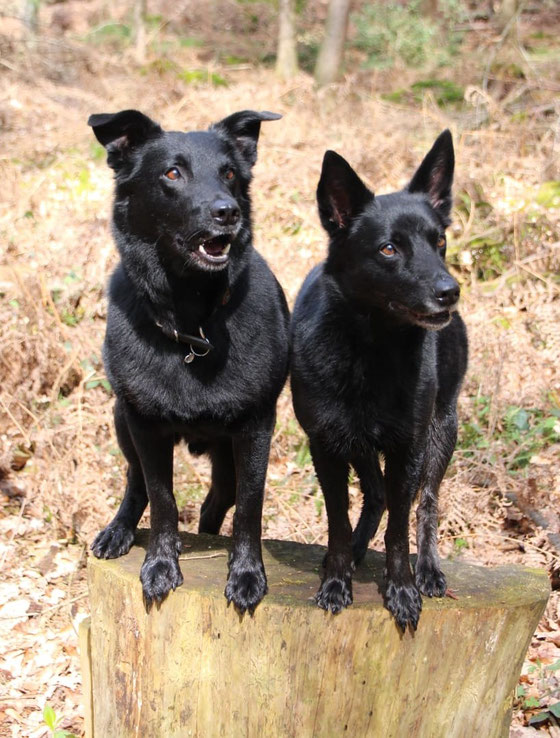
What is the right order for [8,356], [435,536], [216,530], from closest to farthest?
[435,536] < [216,530] < [8,356]

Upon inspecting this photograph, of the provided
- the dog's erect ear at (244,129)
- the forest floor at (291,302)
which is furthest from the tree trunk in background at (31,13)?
the dog's erect ear at (244,129)

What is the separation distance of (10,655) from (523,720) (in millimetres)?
2777

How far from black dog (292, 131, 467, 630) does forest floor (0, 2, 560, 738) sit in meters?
1.40

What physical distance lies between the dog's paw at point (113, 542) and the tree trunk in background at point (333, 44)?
39.3 ft

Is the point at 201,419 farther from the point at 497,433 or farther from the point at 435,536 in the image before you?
the point at 497,433

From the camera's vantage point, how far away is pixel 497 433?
5.85m

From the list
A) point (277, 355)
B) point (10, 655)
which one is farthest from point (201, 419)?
point (10, 655)

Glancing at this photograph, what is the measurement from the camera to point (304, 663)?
3076mm

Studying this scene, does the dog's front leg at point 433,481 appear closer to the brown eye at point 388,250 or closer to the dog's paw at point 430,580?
the dog's paw at point 430,580

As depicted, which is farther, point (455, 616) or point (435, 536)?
point (435, 536)

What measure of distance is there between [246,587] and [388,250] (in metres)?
1.49

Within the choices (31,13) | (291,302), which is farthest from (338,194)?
(31,13)

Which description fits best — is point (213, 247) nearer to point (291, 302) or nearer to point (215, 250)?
point (215, 250)

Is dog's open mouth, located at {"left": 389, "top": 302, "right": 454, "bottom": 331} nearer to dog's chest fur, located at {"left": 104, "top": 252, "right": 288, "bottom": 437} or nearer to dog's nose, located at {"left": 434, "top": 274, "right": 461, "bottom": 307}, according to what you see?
dog's nose, located at {"left": 434, "top": 274, "right": 461, "bottom": 307}
